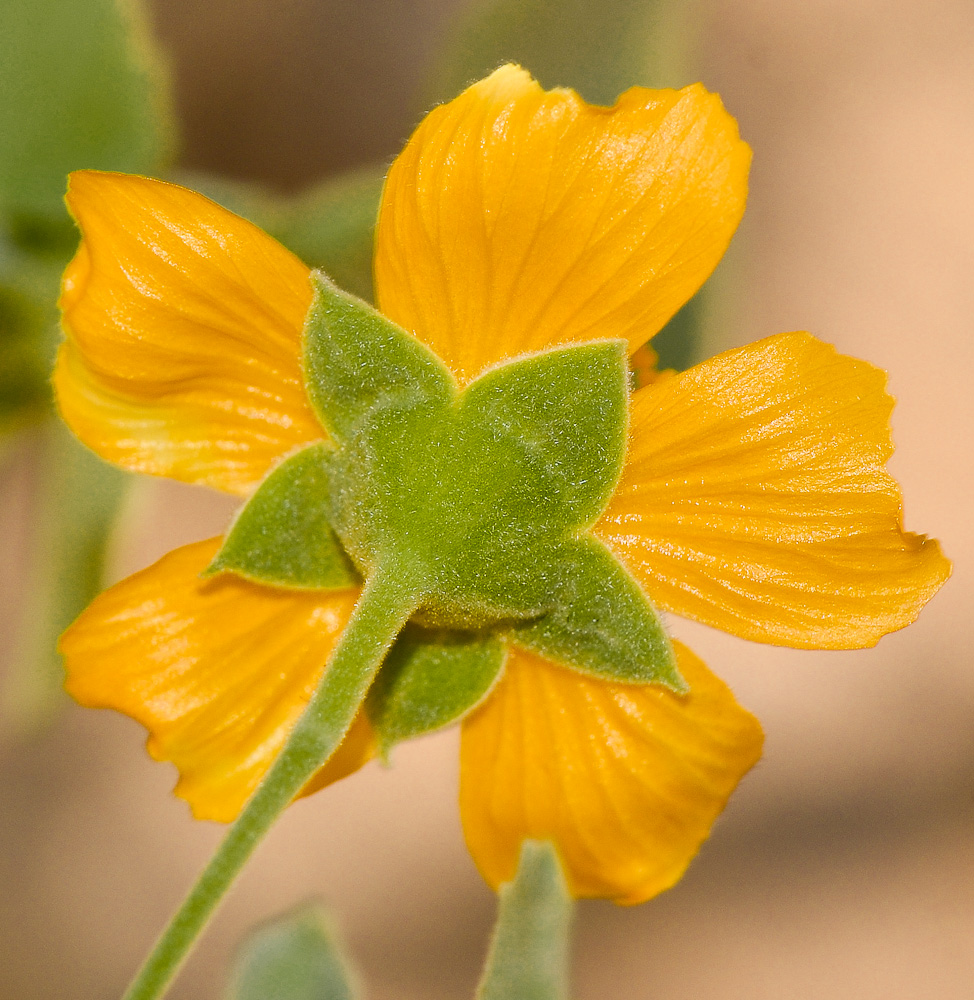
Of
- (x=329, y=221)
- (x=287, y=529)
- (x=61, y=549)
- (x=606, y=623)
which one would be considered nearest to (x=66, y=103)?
(x=329, y=221)

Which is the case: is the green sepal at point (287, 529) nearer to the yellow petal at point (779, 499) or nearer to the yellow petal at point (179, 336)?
the yellow petal at point (179, 336)

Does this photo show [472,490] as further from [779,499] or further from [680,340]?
[680,340]

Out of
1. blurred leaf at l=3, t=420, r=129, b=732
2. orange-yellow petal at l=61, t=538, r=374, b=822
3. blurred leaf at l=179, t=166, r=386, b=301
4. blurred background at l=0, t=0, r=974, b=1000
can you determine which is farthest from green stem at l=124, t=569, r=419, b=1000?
blurred background at l=0, t=0, r=974, b=1000

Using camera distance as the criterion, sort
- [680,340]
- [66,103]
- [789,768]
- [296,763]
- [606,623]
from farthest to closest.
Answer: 1. [789,768]
2. [680,340]
3. [66,103]
4. [606,623]
5. [296,763]

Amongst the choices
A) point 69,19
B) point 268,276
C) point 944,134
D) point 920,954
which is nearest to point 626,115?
point 268,276

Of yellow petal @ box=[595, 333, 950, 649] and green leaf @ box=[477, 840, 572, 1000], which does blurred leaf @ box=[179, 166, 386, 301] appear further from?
green leaf @ box=[477, 840, 572, 1000]

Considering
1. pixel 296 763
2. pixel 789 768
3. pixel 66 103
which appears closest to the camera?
pixel 296 763

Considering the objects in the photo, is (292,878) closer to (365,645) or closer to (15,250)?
(15,250)
